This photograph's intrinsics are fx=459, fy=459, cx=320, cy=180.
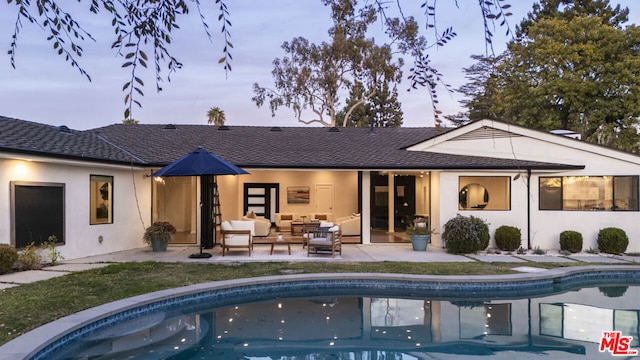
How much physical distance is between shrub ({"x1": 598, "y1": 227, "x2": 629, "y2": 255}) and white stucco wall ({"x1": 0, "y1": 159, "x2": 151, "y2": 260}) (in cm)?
1276

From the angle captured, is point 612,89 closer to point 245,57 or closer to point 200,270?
point 200,270

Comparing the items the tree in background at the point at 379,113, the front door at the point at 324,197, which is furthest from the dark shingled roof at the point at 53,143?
the tree in background at the point at 379,113

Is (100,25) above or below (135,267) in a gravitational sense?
above

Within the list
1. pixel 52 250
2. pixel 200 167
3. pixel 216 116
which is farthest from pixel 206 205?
pixel 216 116

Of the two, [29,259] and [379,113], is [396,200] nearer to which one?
[29,259]

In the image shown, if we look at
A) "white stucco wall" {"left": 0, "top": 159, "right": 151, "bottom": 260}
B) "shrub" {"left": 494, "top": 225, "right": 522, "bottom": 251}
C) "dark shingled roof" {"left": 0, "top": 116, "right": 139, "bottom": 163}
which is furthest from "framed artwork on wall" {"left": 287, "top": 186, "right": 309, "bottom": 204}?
"shrub" {"left": 494, "top": 225, "right": 522, "bottom": 251}

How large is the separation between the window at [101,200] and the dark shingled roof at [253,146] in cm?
74

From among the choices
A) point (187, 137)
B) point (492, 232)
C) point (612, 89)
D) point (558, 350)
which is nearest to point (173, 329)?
point (558, 350)

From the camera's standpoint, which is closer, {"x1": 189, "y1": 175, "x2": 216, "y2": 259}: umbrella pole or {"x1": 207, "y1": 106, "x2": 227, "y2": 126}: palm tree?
{"x1": 189, "y1": 175, "x2": 216, "y2": 259}: umbrella pole

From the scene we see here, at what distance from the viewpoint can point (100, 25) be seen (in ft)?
10.3

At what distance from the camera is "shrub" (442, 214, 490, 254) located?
508 inches

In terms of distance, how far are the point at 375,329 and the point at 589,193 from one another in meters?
10.8

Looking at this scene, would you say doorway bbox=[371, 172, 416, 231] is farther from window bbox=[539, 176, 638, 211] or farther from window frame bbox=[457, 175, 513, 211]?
window bbox=[539, 176, 638, 211]

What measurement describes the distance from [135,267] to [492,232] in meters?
10.2
